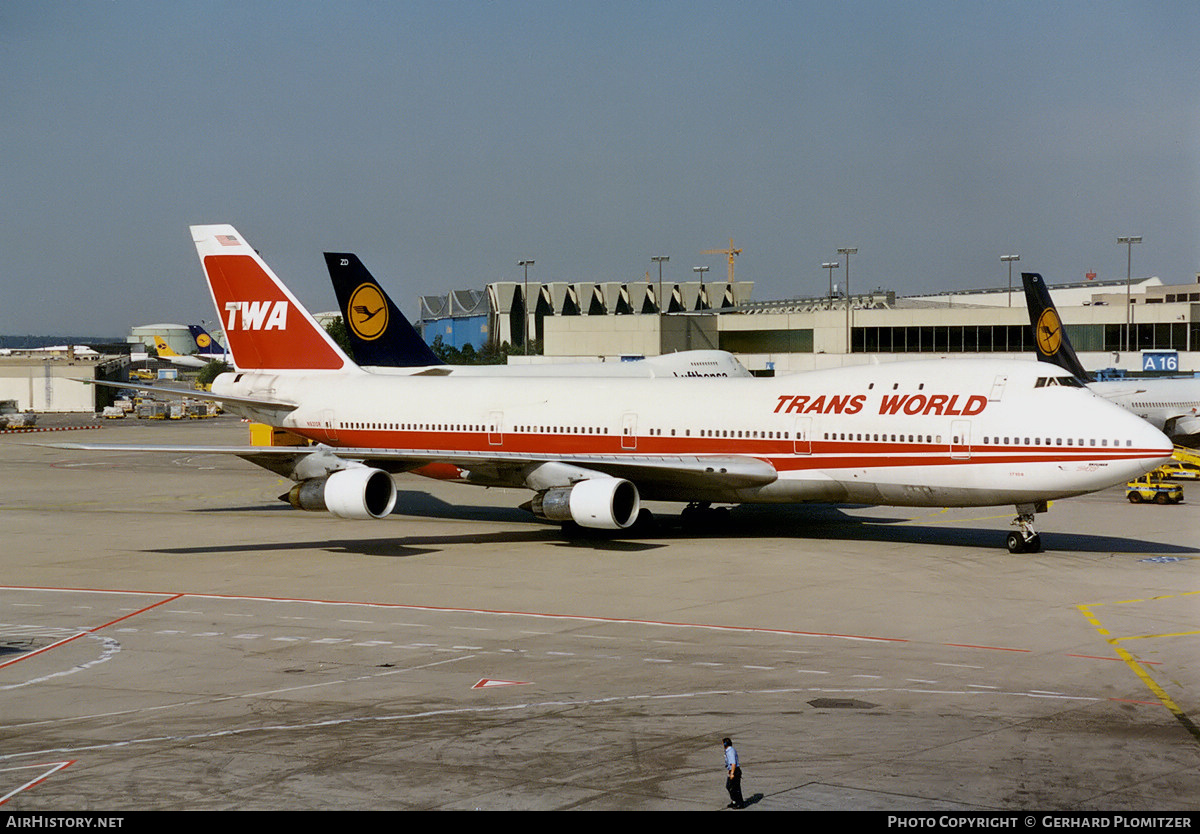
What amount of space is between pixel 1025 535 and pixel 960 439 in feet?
11.1

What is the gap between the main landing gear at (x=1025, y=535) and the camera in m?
34.5

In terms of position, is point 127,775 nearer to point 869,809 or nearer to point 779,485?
point 869,809

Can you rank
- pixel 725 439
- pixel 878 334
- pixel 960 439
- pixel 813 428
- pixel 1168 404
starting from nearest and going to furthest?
pixel 960 439 < pixel 813 428 < pixel 725 439 < pixel 1168 404 < pixel 878 334

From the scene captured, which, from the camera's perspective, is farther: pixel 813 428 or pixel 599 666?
pixel 813 428

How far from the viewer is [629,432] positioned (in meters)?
39.8

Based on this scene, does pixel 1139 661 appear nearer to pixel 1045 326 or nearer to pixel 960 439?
pixel 960 439

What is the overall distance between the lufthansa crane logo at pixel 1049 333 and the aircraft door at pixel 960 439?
31803mm

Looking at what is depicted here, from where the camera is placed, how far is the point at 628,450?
39812 mm

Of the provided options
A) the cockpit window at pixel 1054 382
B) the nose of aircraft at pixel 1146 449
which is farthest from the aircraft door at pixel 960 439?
the nose of aircraft at pixel 1146 449

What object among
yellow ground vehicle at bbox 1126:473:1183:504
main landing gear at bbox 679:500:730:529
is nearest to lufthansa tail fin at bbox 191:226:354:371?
main landing gear at bbox 679:500:730:529

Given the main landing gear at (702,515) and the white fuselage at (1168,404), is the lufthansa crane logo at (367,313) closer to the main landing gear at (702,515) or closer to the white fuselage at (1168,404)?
the main landing gear at (702,515)

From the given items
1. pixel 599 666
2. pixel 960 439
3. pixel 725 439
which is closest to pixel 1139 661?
pixel 599 666
